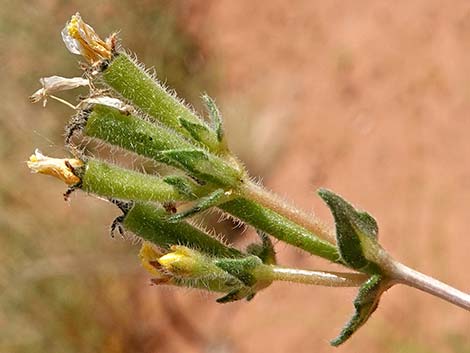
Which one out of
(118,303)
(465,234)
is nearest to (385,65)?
(465,234)

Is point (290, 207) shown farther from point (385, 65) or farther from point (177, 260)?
point (385, 65)

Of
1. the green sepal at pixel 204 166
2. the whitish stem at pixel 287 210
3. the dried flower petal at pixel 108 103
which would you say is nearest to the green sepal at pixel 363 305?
the whitish stem at pixel 287 210

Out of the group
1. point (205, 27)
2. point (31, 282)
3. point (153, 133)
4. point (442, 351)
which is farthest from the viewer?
point (205, 27)

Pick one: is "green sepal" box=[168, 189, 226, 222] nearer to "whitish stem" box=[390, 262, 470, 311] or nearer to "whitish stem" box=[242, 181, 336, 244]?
"whitish stem" box=[242, 181, 336, 244]

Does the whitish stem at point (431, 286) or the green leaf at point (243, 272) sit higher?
the whitish stem at point (431, 286)

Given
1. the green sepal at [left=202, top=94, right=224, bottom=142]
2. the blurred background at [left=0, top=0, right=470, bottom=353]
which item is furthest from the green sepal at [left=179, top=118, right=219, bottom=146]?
the blurred background at [left=0, top=0, right=470, bottom=353]

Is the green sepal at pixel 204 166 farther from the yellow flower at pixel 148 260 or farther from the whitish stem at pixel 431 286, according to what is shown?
the whitish stem at pixel 431 286

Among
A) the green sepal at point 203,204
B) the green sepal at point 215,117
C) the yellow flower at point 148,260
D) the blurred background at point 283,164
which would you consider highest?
the blurred background at point 283,164
